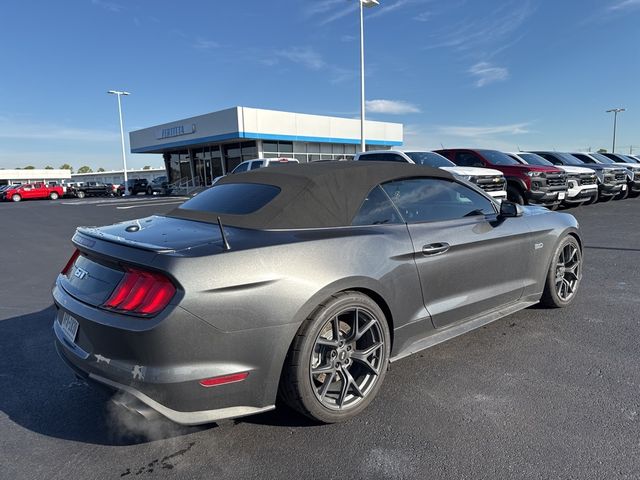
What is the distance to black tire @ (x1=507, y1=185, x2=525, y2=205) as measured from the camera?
12.1 metres

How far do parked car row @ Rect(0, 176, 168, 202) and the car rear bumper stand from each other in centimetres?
3820

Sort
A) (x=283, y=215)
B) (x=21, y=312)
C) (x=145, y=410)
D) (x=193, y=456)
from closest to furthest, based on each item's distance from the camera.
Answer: (x=145, y=410) → (x=193, y=456) → (x=283, y=215) → (x=21, y=312)

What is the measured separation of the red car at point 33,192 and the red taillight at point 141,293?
42.0 meters

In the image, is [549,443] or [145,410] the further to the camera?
[549,443]

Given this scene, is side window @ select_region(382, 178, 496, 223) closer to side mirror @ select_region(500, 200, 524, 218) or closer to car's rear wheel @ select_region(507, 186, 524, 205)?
side mirror @ select_region(500, 200, 524, 218)

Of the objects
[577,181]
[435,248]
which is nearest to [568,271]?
[435,248]

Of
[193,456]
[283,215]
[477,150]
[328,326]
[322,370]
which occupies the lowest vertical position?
[193,456]

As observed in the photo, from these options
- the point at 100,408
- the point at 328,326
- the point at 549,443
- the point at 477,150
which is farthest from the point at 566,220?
the point at 477,150

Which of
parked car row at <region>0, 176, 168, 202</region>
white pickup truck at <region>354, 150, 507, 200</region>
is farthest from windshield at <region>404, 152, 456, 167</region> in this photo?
parked car row at <region>0, 176, 168, 202</region>

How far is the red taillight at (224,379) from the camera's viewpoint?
2145 millimetres

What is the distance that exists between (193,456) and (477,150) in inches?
509

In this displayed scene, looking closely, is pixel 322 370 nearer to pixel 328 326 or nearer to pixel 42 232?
pixel 328 326

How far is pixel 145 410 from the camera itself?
2109 millimetres

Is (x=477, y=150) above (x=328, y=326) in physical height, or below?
above
